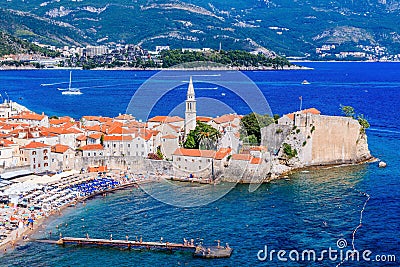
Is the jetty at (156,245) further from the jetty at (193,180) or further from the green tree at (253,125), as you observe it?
the green tree at (253,125)

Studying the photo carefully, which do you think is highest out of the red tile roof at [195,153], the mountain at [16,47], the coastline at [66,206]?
the mountain at [16,47]

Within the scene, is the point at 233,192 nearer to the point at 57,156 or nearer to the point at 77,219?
the point at 77,219

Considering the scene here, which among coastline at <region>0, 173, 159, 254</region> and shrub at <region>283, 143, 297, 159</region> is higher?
shrub at <region>283, 143, 297, 159</region>

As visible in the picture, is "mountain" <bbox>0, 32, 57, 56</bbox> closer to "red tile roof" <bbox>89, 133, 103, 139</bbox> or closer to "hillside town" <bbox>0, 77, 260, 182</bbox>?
"hillside town" <bbox>0, 77, 260, 182</bbox>

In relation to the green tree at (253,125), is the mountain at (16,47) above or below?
above

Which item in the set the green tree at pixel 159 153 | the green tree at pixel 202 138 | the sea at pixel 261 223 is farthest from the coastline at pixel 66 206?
the green tree at pixel 202 138

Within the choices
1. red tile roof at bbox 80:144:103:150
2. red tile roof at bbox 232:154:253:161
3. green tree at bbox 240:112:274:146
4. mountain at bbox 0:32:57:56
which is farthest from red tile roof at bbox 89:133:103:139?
mountain at bbox 0:32:57:56

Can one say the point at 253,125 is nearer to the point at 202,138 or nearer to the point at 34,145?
the point at 202,138

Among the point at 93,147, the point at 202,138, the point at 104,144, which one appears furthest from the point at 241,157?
the point at 93,147

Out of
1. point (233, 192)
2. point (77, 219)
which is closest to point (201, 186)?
point (233, 192)
